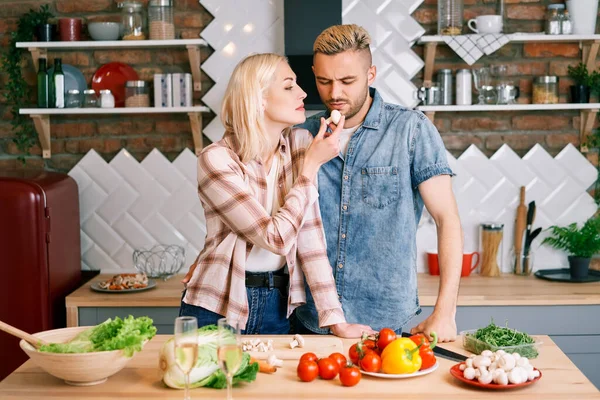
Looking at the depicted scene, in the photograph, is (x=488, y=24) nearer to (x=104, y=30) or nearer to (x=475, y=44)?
(x=475, y=44)

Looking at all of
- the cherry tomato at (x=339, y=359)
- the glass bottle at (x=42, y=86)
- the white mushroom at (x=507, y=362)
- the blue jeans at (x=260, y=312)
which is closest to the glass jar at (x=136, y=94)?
the glass bottle at (x=42, y=86)

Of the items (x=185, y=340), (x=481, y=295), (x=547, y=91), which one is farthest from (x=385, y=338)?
(x=547, y=91)

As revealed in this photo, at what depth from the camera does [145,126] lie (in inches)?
168

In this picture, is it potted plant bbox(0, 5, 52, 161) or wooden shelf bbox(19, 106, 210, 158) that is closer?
wooden shelf bbox(19, 106, 210, 158)

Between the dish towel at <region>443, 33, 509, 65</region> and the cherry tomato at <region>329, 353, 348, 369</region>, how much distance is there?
2.39 meters

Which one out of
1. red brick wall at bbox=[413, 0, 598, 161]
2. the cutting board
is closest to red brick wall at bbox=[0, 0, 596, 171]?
red brick wall at bbox=[413, 0, 598, 161]

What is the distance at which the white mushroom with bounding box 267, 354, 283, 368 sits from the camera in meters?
2.04

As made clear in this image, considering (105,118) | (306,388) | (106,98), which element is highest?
(106,98)

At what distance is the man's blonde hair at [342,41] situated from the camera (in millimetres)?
2562

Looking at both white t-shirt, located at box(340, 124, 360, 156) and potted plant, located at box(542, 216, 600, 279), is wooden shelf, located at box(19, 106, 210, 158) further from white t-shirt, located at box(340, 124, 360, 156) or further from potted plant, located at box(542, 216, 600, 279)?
potted plant, located at box(542, 216, 600, 279)

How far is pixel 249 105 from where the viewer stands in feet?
8.08

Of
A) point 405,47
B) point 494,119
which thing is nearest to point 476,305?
point 494,119

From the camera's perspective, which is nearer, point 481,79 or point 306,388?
point 306,388

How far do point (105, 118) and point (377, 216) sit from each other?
2.21 metres
